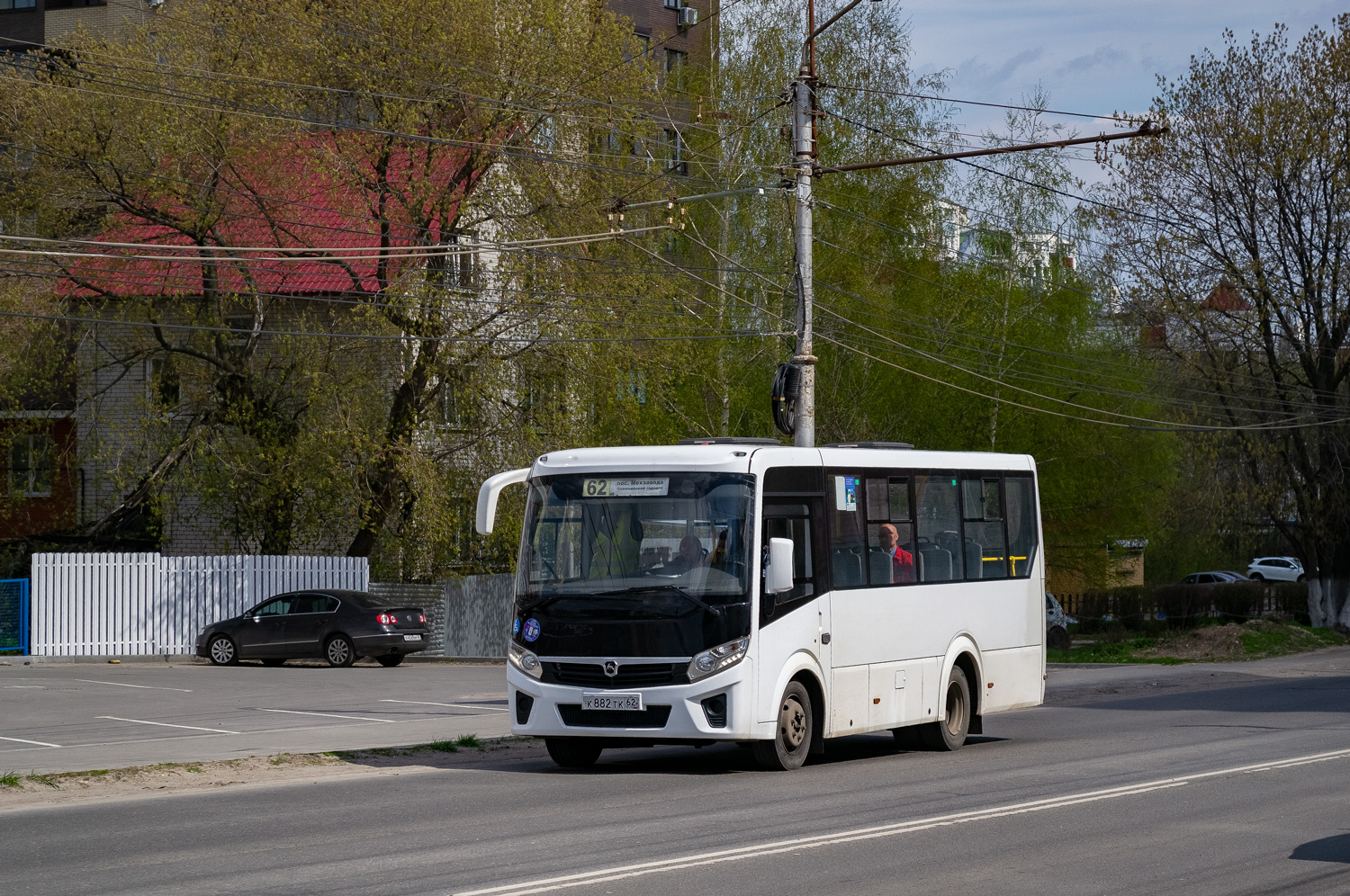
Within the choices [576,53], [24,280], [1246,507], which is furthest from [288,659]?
[1246,507]

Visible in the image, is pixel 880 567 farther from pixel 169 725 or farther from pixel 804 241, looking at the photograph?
pixel 169 725

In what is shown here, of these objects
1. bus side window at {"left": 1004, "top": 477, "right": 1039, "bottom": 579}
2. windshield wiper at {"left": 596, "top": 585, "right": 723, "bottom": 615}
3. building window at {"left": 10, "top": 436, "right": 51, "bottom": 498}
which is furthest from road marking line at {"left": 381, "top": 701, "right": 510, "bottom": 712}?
building window at {"left": 10, "top": 436, "right": 51, "bottom": 498}

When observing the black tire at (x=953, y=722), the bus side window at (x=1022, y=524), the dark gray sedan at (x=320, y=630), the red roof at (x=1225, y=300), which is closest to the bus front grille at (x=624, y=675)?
the black tire at (x=953, y=722)

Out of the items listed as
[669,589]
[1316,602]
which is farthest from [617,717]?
[1316,602]

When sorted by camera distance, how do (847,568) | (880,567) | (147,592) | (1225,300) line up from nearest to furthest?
(847,568), (880,567), (147,592), (1225,300)

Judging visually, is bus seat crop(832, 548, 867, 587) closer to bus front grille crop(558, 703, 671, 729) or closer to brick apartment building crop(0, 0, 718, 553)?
bus front grille crop(558, 703, 671, 729)

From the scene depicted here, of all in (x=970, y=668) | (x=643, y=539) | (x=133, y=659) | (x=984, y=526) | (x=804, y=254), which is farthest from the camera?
(x=133, y=659)

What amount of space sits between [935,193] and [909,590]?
98.5 feet

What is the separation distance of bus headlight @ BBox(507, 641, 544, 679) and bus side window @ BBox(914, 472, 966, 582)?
13.5 feet

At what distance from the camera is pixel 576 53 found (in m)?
33.7

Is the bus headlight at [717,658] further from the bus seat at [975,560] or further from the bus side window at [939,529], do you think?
the bus seat at [975,560]

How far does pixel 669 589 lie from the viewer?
43.7 ft

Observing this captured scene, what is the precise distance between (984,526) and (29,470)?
2990 centimetres

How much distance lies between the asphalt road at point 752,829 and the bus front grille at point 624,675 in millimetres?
792
